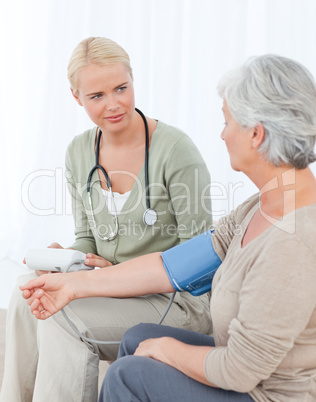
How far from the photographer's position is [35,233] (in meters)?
3.68

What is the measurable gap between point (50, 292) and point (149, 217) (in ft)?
1.35

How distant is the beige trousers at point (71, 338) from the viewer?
1.52 meters

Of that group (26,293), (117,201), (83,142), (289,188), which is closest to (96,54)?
(83,142)

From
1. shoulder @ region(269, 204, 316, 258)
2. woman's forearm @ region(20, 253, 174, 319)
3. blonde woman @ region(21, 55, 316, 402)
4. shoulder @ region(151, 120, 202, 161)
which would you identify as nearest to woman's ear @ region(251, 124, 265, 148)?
blonde woman @ region(21, 55, 316, 402)

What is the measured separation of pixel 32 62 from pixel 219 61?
1246 mm

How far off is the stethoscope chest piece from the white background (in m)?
1.28

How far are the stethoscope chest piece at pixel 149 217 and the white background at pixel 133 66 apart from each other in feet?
4.20

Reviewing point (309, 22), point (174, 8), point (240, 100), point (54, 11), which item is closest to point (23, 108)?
point (54, 11)

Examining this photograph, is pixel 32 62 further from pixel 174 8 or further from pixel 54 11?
pixel 174 8

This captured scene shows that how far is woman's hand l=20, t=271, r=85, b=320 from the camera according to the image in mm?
1503

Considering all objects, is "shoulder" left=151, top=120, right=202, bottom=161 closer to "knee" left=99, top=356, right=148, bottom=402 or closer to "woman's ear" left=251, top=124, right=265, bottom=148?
"woman's ear" left=251, top=124, right=265, bottom=148

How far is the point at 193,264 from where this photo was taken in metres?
1.47

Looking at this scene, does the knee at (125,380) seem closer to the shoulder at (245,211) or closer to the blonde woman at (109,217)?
the blonde woman at (109,217)

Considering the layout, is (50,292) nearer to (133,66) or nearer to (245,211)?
(245,211)
